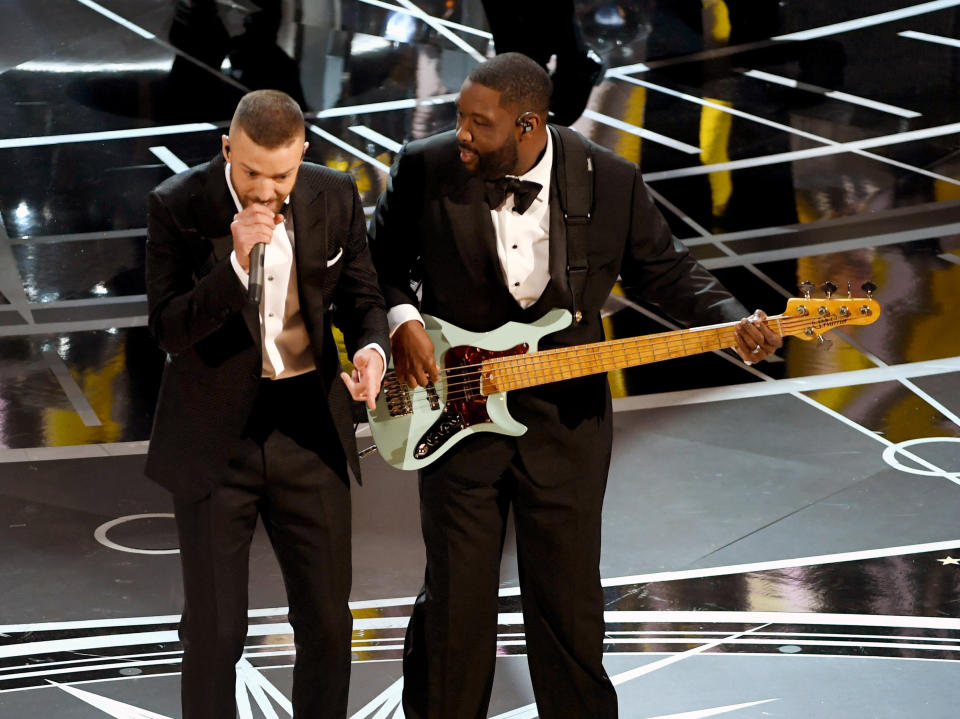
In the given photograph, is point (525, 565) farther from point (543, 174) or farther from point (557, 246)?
point (543, 174)

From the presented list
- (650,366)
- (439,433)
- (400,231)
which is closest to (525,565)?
(439,433)

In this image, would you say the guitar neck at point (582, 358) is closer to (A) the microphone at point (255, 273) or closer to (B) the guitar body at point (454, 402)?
→ (B) the guitar body at point (454, 402)

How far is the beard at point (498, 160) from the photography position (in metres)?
4.03

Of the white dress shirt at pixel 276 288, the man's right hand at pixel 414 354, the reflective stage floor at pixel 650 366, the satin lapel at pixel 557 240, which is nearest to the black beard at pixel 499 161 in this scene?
the satin lapel at pixel 557 240

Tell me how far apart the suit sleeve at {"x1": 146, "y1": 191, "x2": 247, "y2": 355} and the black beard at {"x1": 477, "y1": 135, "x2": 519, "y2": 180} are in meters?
0.87

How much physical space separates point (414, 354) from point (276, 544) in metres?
0.67

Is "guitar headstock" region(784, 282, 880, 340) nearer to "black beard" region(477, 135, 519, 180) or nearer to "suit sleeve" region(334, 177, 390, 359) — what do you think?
"black beard" region(477, 135, 519, 180)

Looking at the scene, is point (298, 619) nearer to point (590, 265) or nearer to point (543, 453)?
point (543, 453)

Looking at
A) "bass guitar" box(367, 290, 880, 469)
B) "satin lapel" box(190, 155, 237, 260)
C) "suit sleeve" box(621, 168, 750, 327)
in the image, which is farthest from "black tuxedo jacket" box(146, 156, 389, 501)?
"suit sleeve" box(621, 168, 750, 327)

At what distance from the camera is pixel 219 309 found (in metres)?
3.53

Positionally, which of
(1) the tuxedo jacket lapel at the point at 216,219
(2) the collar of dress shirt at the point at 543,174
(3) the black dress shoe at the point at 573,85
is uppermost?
(3) the black dress shoe at the point at 573,85

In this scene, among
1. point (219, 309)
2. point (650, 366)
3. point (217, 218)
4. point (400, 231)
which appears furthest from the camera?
point (650, 366)

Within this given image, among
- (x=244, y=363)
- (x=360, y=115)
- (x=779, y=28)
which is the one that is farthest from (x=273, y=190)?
(x=779, y=28)

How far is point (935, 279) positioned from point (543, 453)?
17.7ft
